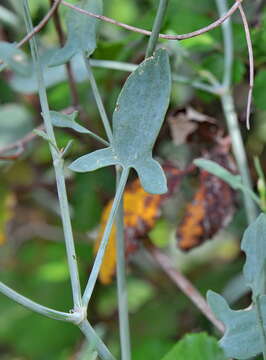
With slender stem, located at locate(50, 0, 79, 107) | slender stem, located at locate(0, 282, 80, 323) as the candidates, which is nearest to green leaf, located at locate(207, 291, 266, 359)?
slender stem, located at locate(0, 282, 80, 323)

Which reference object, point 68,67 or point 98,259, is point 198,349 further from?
point 68,67

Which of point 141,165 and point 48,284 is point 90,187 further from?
point 141,165

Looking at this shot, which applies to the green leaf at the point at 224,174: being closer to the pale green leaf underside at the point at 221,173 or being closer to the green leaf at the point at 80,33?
the pale green leaf underside at the point at 221,173

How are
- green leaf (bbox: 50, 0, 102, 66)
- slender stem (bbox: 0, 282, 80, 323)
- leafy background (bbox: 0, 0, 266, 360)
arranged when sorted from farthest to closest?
leafy background (bbox: 0, 0, 266, 360), green leaf (bbox: 50, 0, 102, 66), slender stem (bbox: 0, 282, 80, 323)

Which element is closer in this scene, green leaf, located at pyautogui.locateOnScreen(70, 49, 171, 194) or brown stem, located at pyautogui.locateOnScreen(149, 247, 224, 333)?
green leaf, located at pyautogui.locateOnScreen(70, 49, 171, 194)

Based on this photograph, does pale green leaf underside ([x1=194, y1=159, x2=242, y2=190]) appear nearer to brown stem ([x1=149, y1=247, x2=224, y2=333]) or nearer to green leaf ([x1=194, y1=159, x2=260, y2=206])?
green leaf ([x1=194, y1=159, x2=260, y2=206])

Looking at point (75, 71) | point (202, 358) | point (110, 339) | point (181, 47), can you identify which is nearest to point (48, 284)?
point (110, 339)

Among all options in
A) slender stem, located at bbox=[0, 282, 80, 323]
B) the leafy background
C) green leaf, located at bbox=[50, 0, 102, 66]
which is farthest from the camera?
the leafy background
